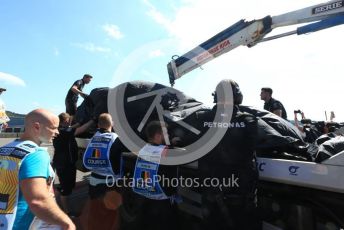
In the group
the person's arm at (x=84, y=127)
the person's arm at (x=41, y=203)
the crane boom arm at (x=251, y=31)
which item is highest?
the crane boom arm at (x=251, y=31)

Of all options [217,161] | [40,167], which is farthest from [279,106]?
[40,167]

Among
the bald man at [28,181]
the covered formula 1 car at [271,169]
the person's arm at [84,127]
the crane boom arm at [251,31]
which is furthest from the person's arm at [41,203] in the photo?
the crane boom arm at [251,31]

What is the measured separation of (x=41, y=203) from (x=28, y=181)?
16 centimetres

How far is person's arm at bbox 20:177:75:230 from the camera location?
6.43 feet

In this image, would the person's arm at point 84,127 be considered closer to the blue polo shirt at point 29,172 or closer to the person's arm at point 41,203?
the blue polo shirt at point 29,172

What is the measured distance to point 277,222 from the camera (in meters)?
2.88

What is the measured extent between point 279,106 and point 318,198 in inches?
126

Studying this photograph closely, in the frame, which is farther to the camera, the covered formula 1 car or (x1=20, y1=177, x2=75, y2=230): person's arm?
the covered formula 1 car

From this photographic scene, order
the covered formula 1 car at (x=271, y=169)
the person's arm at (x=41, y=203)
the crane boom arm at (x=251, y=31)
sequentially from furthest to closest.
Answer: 1. the crane boom arm at (x=251, y=31)
2. the covered formula 1 car at (x=271, y=169)
3. the person's arm at (x=41, y=203)

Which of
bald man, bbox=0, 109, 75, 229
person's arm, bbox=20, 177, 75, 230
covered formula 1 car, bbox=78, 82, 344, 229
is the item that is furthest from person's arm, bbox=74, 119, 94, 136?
person's arm, bbox=20, 177, 75, 230

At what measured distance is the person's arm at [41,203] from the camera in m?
1.96

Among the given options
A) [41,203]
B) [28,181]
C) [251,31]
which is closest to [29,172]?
[28,181]

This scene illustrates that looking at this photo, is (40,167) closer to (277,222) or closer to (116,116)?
(277,222)

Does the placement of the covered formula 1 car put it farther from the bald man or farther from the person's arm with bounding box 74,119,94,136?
the bald man
